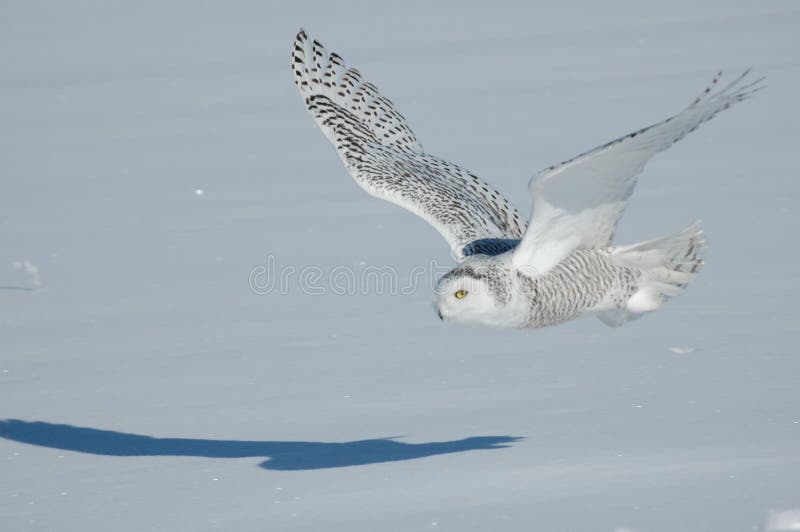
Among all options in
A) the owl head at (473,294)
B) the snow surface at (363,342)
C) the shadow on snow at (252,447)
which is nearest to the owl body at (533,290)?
the owl head at (473,294)

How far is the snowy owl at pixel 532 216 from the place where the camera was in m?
5.11

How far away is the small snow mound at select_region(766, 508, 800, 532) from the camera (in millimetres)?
4410

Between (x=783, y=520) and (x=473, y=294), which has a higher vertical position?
(x=473, y=294)

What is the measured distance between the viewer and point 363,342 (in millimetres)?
6590

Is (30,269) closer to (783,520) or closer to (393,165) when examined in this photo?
(393,165)

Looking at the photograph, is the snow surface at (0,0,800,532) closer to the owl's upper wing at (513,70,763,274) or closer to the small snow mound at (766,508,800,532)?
the small snow mound at (766,508,800,532)

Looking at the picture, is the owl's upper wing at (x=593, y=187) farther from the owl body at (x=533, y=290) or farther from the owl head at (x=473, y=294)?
the owl head at (x=473, y=294)

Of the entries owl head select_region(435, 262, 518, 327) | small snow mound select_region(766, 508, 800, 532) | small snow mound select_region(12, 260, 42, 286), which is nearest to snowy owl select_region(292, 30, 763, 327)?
owl head select_region(435, 262, 518, 327)

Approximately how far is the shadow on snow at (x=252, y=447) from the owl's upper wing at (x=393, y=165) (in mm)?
849

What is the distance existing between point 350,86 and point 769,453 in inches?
114

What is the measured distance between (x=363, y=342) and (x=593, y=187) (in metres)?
1.66

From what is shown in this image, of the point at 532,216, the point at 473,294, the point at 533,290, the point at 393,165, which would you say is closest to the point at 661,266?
the point at 533,290

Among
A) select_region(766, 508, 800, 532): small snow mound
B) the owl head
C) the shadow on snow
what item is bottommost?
select_region(766, 508, 800, 532): small snow mound

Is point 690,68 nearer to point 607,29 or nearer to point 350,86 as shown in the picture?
point 607,29
